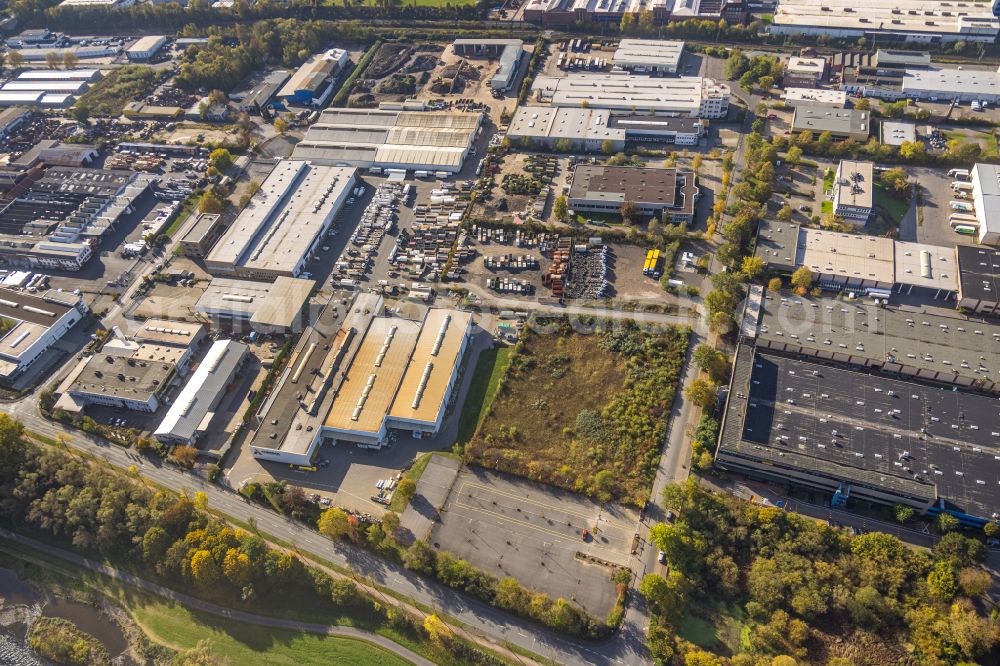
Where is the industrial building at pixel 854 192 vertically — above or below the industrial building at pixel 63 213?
above

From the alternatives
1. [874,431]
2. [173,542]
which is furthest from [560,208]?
[173,542]

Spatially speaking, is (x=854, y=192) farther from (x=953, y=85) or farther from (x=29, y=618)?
(x=29, y=618)

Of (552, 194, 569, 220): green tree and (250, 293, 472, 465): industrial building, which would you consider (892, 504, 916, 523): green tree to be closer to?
(250, 293, 472, 465): industrial building

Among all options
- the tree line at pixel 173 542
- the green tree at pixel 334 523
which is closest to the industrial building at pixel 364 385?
the green tree at pixel 334 523

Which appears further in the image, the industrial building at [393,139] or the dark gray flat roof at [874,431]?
the industrial building at [393,139]

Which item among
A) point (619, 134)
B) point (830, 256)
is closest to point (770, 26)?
point (619, 134)

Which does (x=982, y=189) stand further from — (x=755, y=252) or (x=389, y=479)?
(x=389, y=479)

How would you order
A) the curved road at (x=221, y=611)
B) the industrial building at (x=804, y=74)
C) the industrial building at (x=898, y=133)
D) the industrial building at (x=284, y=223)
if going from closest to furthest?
the curved road at (x=221, y=611), the industrial building at (x=284, y=223), the industrial building at (x=898, y=133), the industrial building at (x=804, y=74)

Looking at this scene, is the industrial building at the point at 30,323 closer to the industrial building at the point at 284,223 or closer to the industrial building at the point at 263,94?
the industrial building at the point at 284,223
